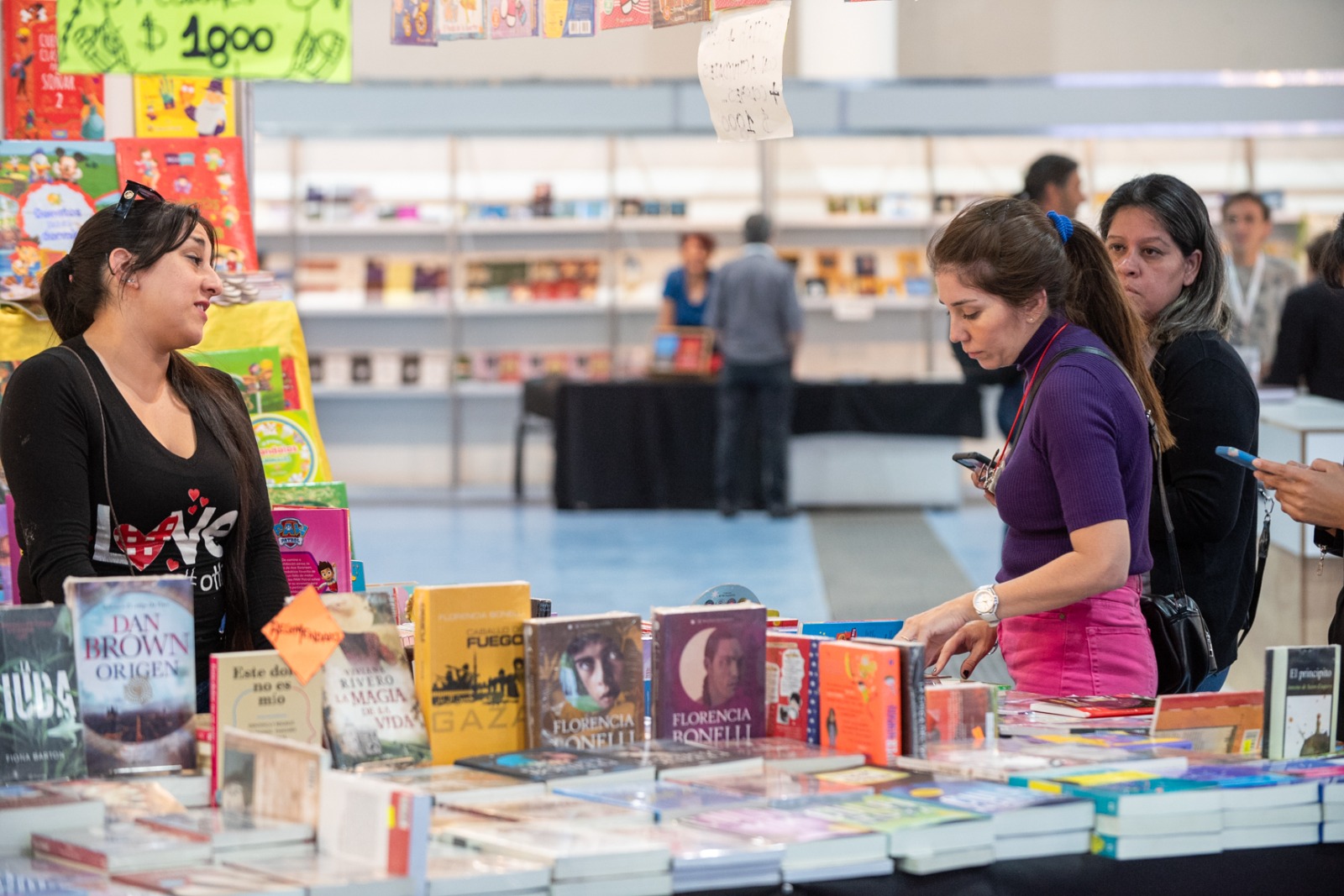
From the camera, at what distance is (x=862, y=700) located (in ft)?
5.97

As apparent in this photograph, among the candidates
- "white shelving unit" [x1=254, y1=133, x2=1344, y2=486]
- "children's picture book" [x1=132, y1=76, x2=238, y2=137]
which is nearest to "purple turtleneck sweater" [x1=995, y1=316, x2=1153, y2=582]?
"children's picture book" [x1=132, y1=76, x2=238, y2=137]

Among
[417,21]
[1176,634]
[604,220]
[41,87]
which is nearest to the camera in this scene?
[1176,634]

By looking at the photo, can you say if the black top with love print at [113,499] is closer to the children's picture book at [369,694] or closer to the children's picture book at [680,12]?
the children's picture book at [369,694]

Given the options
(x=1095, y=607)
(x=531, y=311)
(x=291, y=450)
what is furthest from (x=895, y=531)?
(x=1095, y=607)

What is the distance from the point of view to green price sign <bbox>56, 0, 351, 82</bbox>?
2.93 m

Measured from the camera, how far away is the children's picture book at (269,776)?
1.50 meters

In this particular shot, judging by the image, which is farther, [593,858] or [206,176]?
[206,176]

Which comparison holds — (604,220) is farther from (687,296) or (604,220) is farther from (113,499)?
(113,499)

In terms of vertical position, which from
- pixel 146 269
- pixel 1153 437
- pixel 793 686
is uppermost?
pixel 146 269

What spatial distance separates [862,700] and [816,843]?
36 centimetres

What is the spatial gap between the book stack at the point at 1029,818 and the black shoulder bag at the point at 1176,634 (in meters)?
0.74

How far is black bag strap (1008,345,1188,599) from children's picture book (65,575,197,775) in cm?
116

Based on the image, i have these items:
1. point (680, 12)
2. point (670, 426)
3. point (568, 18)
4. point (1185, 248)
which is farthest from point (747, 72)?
point (670, 426)

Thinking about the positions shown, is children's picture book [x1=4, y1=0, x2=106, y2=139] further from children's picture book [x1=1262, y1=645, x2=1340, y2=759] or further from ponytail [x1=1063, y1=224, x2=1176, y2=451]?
children's picture book [x1=1262, y1=645, x2=1340, y2=759]
